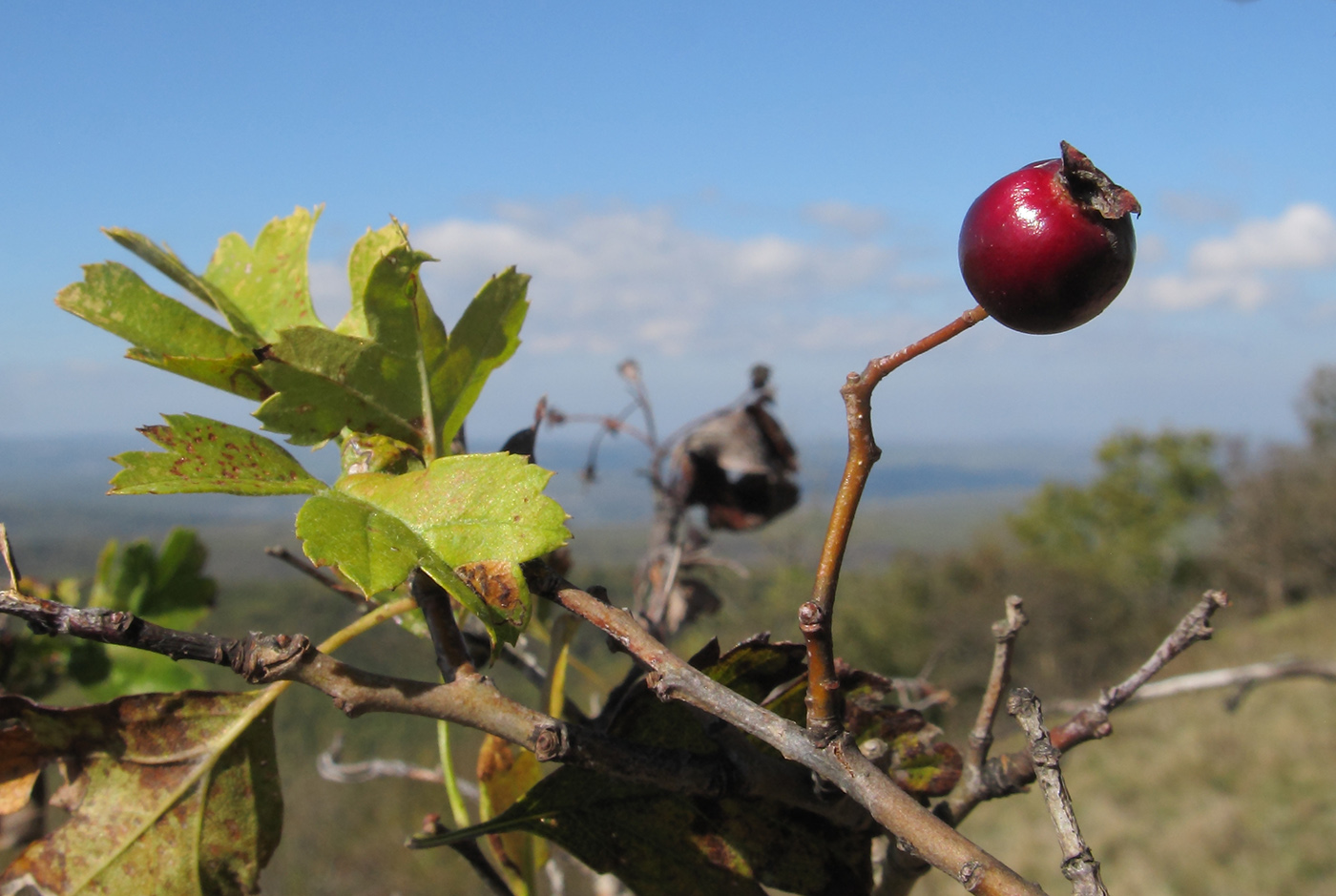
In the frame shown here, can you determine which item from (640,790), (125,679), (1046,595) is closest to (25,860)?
(640,790)

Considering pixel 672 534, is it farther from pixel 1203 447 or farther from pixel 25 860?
pixel 1203 447

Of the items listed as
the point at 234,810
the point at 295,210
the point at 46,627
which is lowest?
the point at 234,810

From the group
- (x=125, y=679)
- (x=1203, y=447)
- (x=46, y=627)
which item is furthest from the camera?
(x=1203, y=447)

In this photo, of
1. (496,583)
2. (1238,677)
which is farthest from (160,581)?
(1238,677)

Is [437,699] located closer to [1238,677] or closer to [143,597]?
[143,597]

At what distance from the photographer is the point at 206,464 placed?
0.64 metres

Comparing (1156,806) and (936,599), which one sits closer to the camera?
(1156,806)

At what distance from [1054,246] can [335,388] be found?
0.58 metres

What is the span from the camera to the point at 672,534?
2.00 meters

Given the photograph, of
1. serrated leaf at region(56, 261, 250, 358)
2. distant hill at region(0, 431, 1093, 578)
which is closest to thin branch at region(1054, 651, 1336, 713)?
distant hill at region(0, 431, 1093, 578)

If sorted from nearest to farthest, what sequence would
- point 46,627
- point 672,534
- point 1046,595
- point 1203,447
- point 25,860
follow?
1. point 46,627
2. point 25,860
3. point 672,534
4. point 1046,595
5. point 1203,447

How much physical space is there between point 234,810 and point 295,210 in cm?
64

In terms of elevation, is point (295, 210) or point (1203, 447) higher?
point (1203, 447)

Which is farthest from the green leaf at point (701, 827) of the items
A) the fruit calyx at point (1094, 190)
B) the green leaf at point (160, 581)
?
the green leaf at point (160, 581)
